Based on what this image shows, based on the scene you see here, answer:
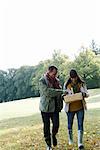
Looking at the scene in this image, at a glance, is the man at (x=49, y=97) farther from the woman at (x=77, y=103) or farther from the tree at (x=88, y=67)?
the tree at (x=88, y=67)

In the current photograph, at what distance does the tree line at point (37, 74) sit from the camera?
7294cm

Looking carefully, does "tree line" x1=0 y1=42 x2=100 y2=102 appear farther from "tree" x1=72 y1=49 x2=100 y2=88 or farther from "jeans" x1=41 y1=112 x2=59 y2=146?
"jeans" x1=41 y1=112 x2=59 y2=146

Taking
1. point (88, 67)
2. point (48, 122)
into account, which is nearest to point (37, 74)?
point (88, 67)

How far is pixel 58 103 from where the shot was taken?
9.05 m

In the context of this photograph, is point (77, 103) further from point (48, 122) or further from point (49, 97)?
point (48, 122)

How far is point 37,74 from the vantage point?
8044 centimetres

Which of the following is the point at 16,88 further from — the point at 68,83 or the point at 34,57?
the point at 68,83

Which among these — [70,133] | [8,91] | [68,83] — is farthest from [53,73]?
[8,91]

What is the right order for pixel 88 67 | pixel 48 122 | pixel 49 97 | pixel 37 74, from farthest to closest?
pixel 37 74, pixel 88 67, pixel 48 122, pixel 49 97

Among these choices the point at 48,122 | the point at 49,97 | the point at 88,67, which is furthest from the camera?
the point at 88,67

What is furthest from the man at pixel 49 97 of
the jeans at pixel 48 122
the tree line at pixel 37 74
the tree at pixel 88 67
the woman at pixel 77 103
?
the tree at pixel 88 67

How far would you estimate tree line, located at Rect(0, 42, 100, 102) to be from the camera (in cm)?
7294

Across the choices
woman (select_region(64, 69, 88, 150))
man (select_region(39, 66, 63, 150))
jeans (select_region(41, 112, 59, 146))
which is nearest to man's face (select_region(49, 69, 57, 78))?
man (select_region(39, 66, 63, 150))

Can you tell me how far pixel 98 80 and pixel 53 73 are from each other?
6559cm
